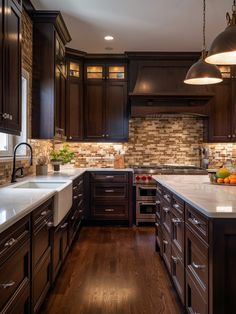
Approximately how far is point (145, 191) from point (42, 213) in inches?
127

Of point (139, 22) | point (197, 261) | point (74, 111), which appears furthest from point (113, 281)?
point (74, 111)

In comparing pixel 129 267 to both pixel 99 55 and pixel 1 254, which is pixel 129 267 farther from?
pixel 99 55

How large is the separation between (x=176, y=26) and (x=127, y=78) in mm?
1524

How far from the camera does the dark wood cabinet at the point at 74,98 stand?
5.67 meters

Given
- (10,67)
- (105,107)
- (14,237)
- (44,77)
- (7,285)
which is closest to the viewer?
(7,285)

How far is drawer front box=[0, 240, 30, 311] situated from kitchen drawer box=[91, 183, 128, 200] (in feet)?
11.2

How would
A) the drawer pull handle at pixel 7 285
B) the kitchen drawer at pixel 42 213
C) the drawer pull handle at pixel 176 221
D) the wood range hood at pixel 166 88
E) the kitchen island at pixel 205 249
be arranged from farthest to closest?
the wood range hood at pixel 166 88 → the drawer pull handle at pixel 176 221 → the kitchen drawer at pixel 42 213 → the kitchen island at pixel 205 249 → the drawer pull handle at pixel 7 285

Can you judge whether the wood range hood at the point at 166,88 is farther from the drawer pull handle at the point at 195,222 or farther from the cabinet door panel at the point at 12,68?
the drawer pull handle at the point at 195,222

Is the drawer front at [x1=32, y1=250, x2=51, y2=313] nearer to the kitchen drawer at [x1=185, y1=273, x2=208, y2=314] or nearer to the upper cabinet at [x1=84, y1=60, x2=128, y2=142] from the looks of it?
the kitchen drawer at [x1=185, y1=273, x2=208, y2=314]

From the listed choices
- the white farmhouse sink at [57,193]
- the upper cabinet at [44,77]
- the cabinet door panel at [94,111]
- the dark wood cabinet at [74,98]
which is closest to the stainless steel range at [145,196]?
the cabinet door panel at [94,111]

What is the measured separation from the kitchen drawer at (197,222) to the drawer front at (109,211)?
10.4 feet

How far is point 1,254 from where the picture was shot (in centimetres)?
153

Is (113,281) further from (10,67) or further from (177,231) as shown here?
(10,67)

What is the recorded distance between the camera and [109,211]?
216 inches
